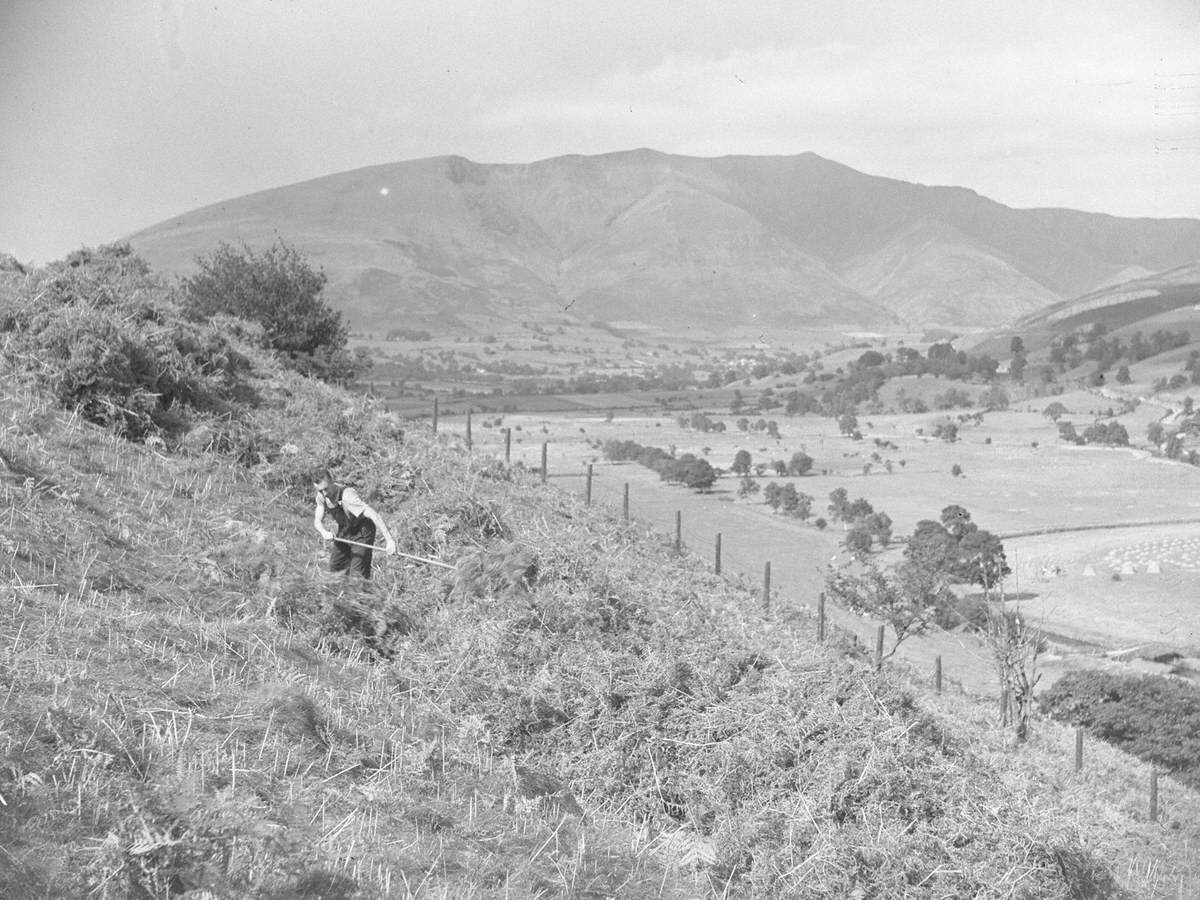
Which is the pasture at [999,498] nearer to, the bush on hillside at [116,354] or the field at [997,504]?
the field at [997,504]

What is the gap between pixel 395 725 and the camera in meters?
7.45

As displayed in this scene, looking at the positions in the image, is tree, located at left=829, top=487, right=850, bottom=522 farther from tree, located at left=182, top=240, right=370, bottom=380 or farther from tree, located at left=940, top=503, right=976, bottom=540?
tree, located at left=182, top=240, right=370, bottom=380

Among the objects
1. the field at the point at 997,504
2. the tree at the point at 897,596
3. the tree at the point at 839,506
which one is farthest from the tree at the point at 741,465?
the tree at the point at 897,596

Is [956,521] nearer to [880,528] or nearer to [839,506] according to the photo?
[880,528]

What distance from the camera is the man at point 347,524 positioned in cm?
1080

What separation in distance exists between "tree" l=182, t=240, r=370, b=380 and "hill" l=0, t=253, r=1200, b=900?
14.7 metres

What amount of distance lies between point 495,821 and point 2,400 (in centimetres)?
907

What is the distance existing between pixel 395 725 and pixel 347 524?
381cm

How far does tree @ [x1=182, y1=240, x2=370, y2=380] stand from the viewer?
29.0m

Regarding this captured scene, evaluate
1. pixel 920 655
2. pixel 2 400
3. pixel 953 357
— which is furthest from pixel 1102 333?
pixel 2 400

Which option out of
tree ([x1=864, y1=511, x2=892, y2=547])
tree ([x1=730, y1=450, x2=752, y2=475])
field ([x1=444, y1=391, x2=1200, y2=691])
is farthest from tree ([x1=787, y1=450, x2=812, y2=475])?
tree ([x1=864, y1=511, x2=892, y2=547])

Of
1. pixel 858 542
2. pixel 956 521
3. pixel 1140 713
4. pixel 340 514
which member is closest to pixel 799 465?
pixel 956 521

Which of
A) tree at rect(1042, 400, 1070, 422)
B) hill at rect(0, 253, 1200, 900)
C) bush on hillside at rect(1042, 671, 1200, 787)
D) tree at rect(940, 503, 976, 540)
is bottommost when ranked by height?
bush on hillside at rect(1042, 671, 1200, 787)

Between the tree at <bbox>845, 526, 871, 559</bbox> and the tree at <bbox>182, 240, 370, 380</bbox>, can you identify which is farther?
the tree at <bbox>845, 526, 871, 559</bbox>
